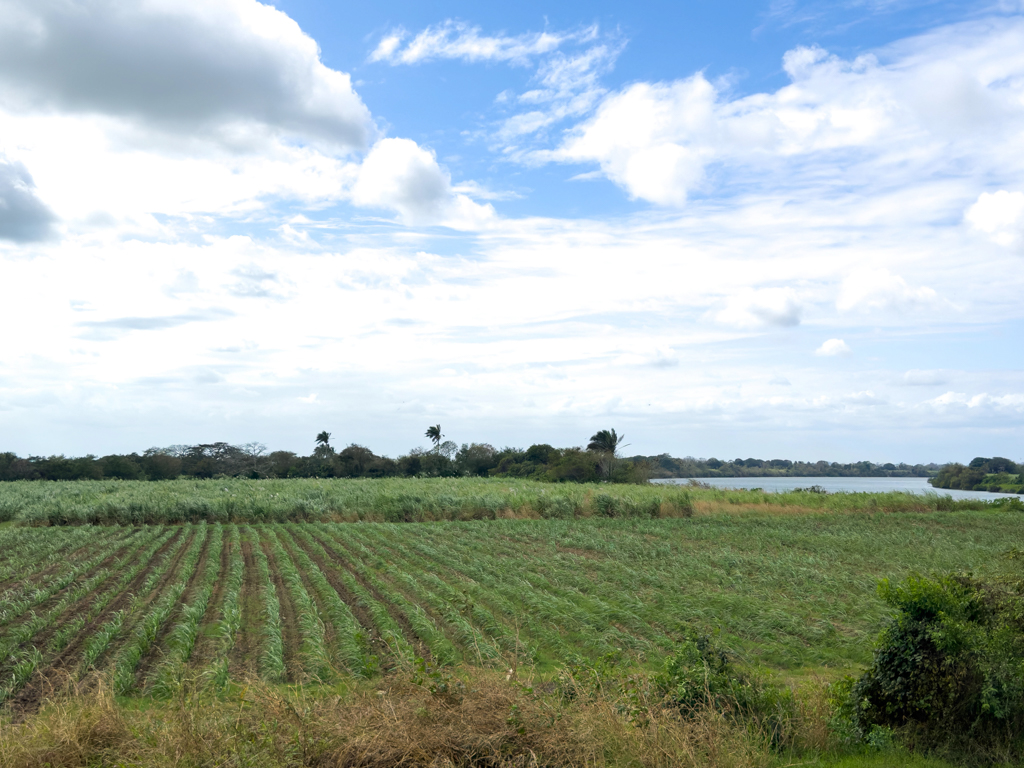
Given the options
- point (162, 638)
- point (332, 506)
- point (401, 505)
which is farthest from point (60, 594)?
point (332, 506)

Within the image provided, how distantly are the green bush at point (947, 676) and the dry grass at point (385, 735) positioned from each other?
66.3 inches

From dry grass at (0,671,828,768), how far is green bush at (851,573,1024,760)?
1.68m

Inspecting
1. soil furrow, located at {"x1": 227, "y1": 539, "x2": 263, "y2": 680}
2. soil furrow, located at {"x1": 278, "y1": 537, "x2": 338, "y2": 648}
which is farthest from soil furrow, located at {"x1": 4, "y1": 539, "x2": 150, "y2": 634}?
soil furrow, located at {"x1": 278, "y1": 537, "x2": 338, "y2": 648}

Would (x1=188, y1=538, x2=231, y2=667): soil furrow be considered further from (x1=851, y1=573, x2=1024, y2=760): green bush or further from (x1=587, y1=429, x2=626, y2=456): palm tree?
(x1=587, y1=429, x2=626, y2=456): palm tree

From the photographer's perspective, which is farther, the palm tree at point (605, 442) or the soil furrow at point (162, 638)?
the palm tree at point (605, 442)

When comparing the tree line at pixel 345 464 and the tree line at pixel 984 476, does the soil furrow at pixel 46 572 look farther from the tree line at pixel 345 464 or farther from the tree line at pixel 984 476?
the tree line at pixel 984 476

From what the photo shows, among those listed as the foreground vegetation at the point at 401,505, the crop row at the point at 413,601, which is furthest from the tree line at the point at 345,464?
the crop row at the point at 413,601

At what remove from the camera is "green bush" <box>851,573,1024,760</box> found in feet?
21.2

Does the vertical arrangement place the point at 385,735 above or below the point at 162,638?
above

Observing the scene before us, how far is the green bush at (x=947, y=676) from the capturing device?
21.2 ft

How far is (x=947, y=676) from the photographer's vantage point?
6.55 m

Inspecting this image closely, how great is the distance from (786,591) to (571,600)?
18.7ft

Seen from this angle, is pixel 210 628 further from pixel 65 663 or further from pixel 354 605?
pixel 354 605

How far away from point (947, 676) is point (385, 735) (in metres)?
5.55
